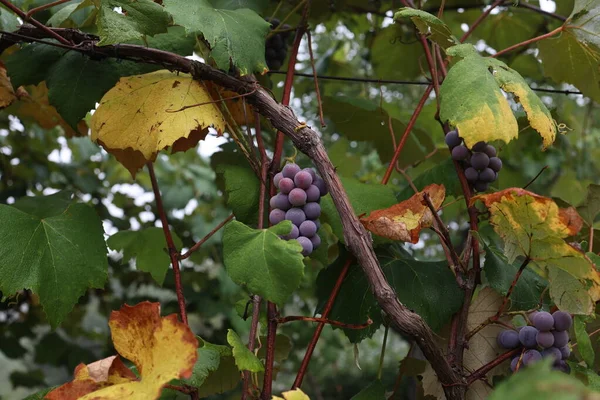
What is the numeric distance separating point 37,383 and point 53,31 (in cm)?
213

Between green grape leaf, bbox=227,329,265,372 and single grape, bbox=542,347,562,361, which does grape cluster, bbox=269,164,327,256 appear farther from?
single grape, bbox=542,347,562,361

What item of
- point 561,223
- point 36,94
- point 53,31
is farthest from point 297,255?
point 36,94

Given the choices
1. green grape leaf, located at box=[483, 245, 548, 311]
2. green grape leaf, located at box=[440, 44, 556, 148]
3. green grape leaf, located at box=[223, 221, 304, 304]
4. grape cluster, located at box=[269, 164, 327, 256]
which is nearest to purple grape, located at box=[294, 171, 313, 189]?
grape cluster, located at box=[269, 164, 327, 256]

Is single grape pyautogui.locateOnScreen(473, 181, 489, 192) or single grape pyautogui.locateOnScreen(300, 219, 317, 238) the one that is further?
single grape pyautogui.locateOnScreen(473, 181, 489, 192)

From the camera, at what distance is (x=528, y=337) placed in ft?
2.81

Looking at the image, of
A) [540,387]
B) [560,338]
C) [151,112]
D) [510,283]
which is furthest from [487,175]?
[540,387]

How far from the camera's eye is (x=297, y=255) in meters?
0.80

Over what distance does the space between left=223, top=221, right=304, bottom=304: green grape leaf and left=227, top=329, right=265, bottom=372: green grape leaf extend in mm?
70

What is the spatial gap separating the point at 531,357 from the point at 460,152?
13.2 inches

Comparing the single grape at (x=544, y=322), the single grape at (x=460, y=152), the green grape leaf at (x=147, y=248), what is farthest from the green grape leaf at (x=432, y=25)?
the green grape leaf at (x=147, y=248)

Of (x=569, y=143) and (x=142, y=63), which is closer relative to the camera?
(x=142, y=63)

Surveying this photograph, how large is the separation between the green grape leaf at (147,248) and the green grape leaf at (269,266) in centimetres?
72

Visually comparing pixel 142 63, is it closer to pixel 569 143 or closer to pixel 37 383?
pixel 37 383

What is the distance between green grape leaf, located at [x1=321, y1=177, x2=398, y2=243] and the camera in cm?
103
